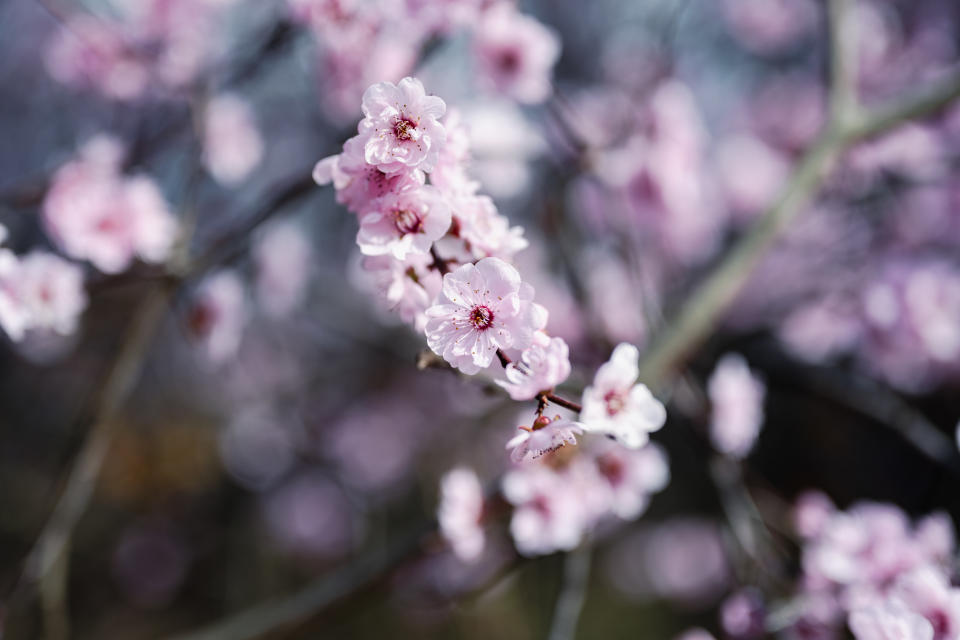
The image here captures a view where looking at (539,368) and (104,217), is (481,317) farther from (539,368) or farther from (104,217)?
(104,217)

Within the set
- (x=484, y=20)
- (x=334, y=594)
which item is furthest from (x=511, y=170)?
(x=334, y=594)

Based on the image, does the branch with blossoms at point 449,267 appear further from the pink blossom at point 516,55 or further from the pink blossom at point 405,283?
the pink blossom at point 516,55

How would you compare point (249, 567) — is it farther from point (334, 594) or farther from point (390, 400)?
point (334, 594)

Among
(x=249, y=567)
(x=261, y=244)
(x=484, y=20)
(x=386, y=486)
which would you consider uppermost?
(x=484, y=20)

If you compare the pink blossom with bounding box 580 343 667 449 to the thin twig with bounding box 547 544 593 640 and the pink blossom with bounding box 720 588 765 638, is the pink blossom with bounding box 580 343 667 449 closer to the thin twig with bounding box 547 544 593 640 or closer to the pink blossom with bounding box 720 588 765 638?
the pink blossom with bounding box 720 588 765 638

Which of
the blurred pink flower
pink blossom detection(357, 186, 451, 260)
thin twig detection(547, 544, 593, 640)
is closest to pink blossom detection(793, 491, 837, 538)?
thin twig detection(547, 544, 593, 640)

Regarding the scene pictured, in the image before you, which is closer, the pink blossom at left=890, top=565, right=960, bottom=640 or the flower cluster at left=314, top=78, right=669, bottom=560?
the flower cluster at left=314, top=78, right=669, bottom=560
